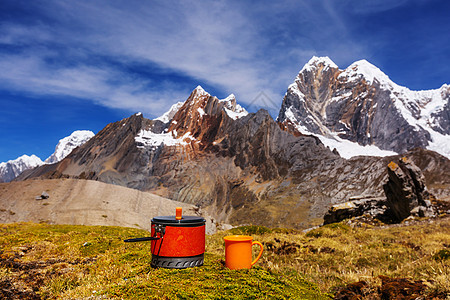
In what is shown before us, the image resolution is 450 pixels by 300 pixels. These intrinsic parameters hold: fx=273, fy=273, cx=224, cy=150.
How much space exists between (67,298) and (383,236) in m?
15.3

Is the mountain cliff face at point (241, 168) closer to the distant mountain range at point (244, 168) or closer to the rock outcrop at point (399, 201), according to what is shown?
the distant mountain range at point (244, 168)

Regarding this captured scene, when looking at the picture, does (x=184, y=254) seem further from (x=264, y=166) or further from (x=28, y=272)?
(x=264, y=166)

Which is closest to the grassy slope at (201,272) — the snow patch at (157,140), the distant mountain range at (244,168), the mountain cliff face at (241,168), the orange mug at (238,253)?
the orange mug at (238,253)

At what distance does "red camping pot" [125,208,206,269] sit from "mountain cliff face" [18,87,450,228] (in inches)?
3548

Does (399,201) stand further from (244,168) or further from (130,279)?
(244,168)

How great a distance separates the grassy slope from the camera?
3.76 metres

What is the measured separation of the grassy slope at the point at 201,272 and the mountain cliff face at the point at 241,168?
272 feet

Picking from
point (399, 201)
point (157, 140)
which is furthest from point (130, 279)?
point (157, 140)

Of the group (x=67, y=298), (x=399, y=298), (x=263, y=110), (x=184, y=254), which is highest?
(x=263, y=110)

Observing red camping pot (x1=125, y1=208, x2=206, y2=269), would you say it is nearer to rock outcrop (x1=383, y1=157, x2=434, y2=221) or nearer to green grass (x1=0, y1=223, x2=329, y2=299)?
green grass (x1=0, y1=223, x2=329, y2=299)

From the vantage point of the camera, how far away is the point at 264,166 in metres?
144

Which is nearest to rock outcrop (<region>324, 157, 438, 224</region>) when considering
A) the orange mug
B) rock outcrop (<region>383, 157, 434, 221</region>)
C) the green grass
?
rock outcrop (<region>383, 157, 434, 221</region>)

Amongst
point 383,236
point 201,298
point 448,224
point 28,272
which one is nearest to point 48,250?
point 28,272

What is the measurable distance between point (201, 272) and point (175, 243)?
64 cm
